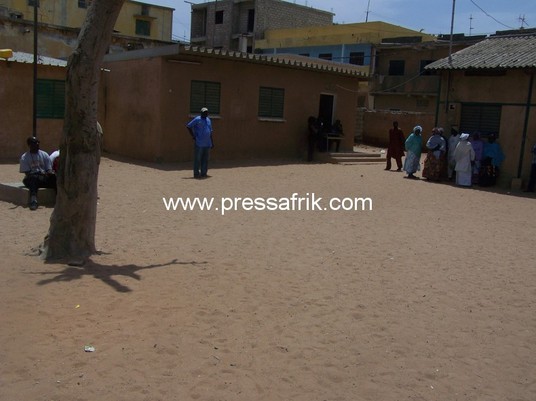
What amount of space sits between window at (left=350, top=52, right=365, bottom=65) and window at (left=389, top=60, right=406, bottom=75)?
2.19 m

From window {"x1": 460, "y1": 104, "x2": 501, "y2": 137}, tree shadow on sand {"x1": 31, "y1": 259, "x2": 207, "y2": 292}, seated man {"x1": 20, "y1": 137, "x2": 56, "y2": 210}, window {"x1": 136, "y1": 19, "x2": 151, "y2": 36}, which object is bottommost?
tree shadow on sand {"x1": 31, "y1": 259, "x2": 207, "y2": 292}

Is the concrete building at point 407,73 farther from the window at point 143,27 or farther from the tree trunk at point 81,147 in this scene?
the tree trunk at point 81,147

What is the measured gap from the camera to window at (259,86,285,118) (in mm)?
18438

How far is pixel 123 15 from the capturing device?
4150cm

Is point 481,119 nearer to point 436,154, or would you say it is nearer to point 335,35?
point 436,154

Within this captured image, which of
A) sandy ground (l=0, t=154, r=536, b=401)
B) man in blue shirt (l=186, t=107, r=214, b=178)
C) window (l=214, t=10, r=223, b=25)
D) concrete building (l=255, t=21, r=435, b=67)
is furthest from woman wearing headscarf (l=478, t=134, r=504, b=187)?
window (l=214, t=10, r=223, b=25)

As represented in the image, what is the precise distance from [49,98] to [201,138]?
561 centimetres

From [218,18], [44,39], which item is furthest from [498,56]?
[218,18]

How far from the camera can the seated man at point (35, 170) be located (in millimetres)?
9250

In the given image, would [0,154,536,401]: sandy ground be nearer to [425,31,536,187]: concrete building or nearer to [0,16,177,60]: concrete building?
[425,31,536,187]: concrete building

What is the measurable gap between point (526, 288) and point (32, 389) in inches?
197

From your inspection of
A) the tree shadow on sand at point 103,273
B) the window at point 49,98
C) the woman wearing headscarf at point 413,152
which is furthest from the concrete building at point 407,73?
the tree shadow on sand at point 103,273

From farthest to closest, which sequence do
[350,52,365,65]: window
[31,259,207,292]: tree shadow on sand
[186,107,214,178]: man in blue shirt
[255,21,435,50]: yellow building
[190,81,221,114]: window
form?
[255,21,435,50]: yellow building, [350,52,365,65]: window, [190,81,221,114]: window, [186,107,214,178]: man in blue shirt, [31,259,207,292]: tree shadow on sand

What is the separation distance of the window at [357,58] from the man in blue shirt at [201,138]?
2966 cm
